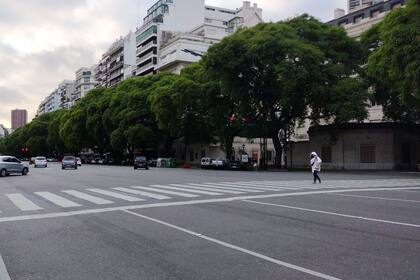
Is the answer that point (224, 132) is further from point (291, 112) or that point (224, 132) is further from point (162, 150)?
point (162, 150)

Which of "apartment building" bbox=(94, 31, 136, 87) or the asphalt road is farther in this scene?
"apartment building" bbox=(94, 31, 136, 87)

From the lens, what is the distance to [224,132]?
2183 inches

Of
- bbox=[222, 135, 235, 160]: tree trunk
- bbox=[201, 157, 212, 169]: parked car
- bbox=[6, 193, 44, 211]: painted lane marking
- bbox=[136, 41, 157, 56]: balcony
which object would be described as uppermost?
bbox=[136, 41, 157, 56]: balcony

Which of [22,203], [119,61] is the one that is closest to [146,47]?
[119,61]

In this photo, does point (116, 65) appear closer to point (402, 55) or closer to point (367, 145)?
point (367, 145)

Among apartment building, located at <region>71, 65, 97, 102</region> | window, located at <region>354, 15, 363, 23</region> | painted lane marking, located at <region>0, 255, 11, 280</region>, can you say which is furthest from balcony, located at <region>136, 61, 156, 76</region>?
painted lane marking, located at <region>0, 255, 11, 280</region>

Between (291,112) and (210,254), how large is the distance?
43.1m

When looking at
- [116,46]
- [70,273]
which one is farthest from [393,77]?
[116,46]

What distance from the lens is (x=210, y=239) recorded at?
9203 mm

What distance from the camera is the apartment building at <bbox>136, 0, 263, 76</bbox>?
99.6 metres

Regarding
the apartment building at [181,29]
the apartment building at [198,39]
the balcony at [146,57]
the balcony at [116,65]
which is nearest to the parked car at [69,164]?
the apartment building at [198,39]

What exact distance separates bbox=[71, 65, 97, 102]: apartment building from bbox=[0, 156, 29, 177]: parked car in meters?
142

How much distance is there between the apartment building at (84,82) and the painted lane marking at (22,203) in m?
164

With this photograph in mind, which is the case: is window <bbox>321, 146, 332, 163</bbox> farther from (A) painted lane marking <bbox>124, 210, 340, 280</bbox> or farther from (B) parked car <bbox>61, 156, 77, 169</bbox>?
(A) painted lane marking <bbox>124, 210, 340, 280</bbox>
